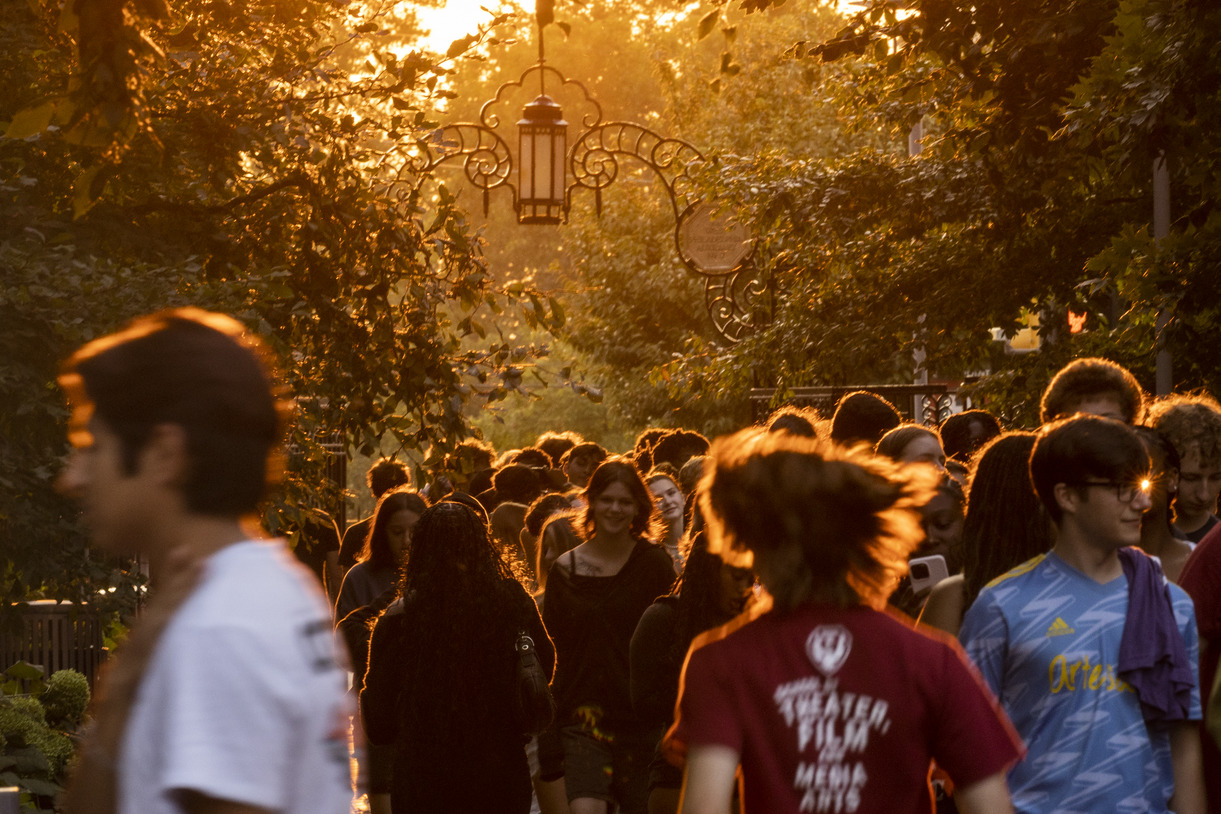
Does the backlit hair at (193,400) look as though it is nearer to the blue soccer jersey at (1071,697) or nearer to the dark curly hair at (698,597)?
the blue soccer jersey at (1071,697)

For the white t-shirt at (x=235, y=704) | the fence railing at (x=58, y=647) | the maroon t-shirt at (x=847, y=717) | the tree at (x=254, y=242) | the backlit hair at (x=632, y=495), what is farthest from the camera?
the fence railing at (x=58, y=647)

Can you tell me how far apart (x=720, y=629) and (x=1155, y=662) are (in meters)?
1.12

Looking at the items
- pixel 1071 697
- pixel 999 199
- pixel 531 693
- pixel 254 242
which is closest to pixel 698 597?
pixel 531 693

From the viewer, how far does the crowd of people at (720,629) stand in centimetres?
208

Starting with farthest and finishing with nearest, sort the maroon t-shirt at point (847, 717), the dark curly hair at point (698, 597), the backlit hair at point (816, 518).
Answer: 1. the dark curly hair at point (698, 597)
2. the backlit hair at point (816, 518)
3. the maroon t-shirt at point (847, 717)

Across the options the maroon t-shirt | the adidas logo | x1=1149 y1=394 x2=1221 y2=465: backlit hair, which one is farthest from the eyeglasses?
x1=1149 y1=394 x2=1221 y2=465: backlit hair

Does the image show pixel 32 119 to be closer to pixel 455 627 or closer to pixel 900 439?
pixel 455 627

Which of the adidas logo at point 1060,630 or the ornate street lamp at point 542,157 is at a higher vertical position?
the ornate street lamp at point 542,157

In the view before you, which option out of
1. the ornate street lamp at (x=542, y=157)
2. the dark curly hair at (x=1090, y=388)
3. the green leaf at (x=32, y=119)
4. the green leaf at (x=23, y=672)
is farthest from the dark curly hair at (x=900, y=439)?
the ornate street lamp at (x=542, y=157)

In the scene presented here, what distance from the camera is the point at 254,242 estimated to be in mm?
9320

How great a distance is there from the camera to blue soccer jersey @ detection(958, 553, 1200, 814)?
355 cm

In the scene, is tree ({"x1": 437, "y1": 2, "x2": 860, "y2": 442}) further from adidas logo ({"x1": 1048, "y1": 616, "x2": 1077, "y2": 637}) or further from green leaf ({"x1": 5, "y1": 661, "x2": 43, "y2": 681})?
adidas logo ({"x1": 1048, "y1": 616, "x2": 1077, "y2": 637})

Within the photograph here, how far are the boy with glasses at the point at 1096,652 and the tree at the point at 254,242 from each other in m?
4.69

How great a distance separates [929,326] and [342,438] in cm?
611
